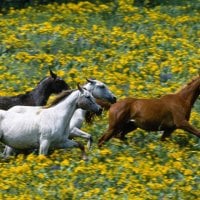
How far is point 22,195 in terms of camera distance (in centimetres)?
1625

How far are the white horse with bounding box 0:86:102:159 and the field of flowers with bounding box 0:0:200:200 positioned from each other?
0.22 meters

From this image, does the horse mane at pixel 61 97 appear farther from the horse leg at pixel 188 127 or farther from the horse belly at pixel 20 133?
the horse leg at pixel 188 127

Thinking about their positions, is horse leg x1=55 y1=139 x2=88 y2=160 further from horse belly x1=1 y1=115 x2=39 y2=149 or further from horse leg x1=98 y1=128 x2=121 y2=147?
horse leg x1=98 y1=128 x2=121 y2=147

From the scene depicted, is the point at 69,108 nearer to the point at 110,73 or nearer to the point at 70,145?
the point at 70,145

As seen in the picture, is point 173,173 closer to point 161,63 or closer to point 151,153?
point 151,153

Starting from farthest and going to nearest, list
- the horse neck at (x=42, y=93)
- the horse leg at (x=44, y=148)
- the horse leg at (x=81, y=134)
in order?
the horse neck at (x=42, y=93), the horse leg at (x=81, y=134), the horse leg at (x=44, y=148)

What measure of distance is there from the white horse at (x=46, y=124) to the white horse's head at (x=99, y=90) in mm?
1064

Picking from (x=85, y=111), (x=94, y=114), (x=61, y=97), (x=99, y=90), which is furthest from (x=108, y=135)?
(x=61, y=97)

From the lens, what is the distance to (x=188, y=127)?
19.0 meters

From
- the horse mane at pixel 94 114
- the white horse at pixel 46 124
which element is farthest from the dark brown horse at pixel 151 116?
the white horse at pixel 46 124

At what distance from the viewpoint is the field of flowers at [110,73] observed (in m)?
16.7

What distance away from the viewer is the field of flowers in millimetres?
16703

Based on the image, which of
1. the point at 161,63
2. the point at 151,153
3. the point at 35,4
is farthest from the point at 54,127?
the point at 35,4

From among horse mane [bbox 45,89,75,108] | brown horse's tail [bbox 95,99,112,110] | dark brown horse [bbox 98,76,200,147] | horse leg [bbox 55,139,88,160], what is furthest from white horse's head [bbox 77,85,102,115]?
brown horse's tail [bbox 95,99,112,110]
